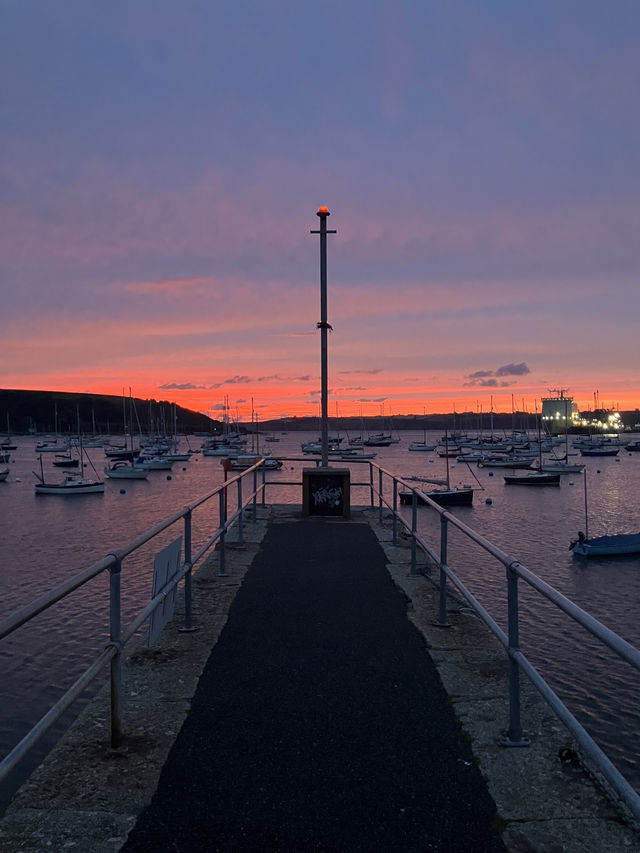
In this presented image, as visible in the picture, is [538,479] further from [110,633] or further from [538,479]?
[110,633]

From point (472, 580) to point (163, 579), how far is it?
1890cm

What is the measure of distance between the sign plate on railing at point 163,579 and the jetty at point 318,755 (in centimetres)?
30

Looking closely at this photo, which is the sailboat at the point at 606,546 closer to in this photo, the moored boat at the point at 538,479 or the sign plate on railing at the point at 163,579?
the sign plate on railing at the point at 163,579

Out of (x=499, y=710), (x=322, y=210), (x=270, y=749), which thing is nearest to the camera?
(x=270, y=749)

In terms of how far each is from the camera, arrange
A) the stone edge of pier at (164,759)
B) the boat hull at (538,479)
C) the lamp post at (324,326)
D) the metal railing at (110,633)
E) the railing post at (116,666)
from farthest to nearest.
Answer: the boat hull at (538,479) < the lamp post at (324,326) < the railing post at (116,666) < the stone edge of pier at (164,759) < the metal railing at (110,633)

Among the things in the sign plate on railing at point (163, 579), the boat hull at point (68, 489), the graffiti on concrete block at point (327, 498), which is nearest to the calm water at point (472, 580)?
the boat hull at point (68, 489)

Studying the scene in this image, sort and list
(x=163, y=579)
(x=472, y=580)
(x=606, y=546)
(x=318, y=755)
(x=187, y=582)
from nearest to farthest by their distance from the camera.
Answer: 1. (x=318, y=755)
2. (x=163, y=579)
3. (x=187, y=582)
4. (x=472, y=580)
5. (x=606, y=546)

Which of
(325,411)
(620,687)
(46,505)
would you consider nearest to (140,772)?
(325,411)

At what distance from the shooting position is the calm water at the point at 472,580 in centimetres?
1196

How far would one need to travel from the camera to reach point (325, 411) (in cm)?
1249

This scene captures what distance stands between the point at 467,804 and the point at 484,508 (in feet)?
154

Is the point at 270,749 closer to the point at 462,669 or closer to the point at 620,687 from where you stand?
the point at 462,669

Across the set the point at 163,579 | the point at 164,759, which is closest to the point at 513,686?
the point at 164,759

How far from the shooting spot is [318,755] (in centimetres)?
359
